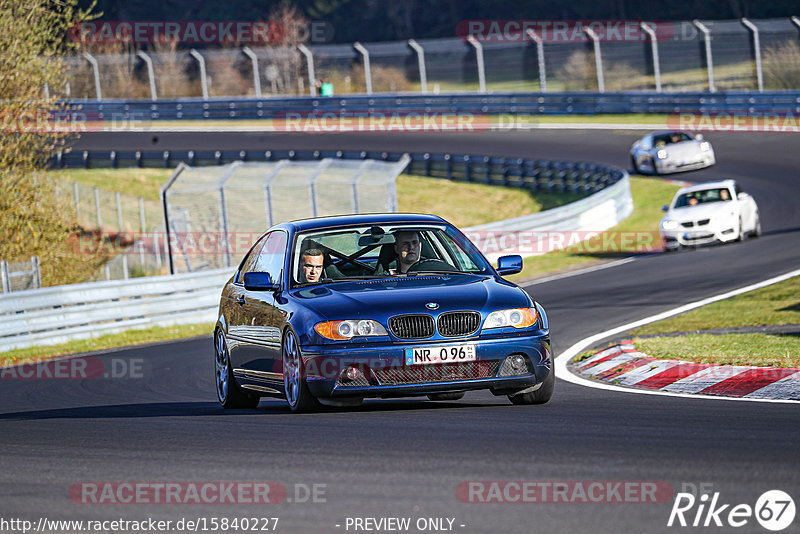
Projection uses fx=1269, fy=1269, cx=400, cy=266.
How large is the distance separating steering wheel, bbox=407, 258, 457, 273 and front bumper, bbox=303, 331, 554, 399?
3.91 feet

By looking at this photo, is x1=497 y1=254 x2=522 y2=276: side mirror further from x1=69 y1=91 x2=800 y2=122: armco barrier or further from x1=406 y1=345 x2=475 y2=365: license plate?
x1=69 y1=91 x2=800 y2=122: armco barrier

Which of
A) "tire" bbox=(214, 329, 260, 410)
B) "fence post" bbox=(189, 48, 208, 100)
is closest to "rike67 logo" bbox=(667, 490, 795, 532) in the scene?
"tire" bbox=(214, 329, 260, 410)

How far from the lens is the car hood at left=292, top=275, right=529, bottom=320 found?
8.34 m

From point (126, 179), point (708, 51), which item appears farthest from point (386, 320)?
point (708, 51)

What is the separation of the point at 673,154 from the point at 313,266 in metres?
26.5

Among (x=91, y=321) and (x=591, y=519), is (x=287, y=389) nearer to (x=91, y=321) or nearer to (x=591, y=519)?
(x=591, y=519)

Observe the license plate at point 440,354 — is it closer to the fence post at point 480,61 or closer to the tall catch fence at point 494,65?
the tall catch fence at point 494,65

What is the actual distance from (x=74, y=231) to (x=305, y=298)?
18.6 meters

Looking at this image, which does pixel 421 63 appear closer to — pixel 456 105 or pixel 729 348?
pixel 456 105

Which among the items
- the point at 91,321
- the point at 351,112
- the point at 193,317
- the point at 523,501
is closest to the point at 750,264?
the point at 193,317

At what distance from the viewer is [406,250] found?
9.45 metres

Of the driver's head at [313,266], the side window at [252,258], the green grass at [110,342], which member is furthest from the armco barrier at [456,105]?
the driver's head at [313,266]

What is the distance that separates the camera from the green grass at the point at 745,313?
14430 millimetres

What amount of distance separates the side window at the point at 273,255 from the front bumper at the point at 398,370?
144cm
